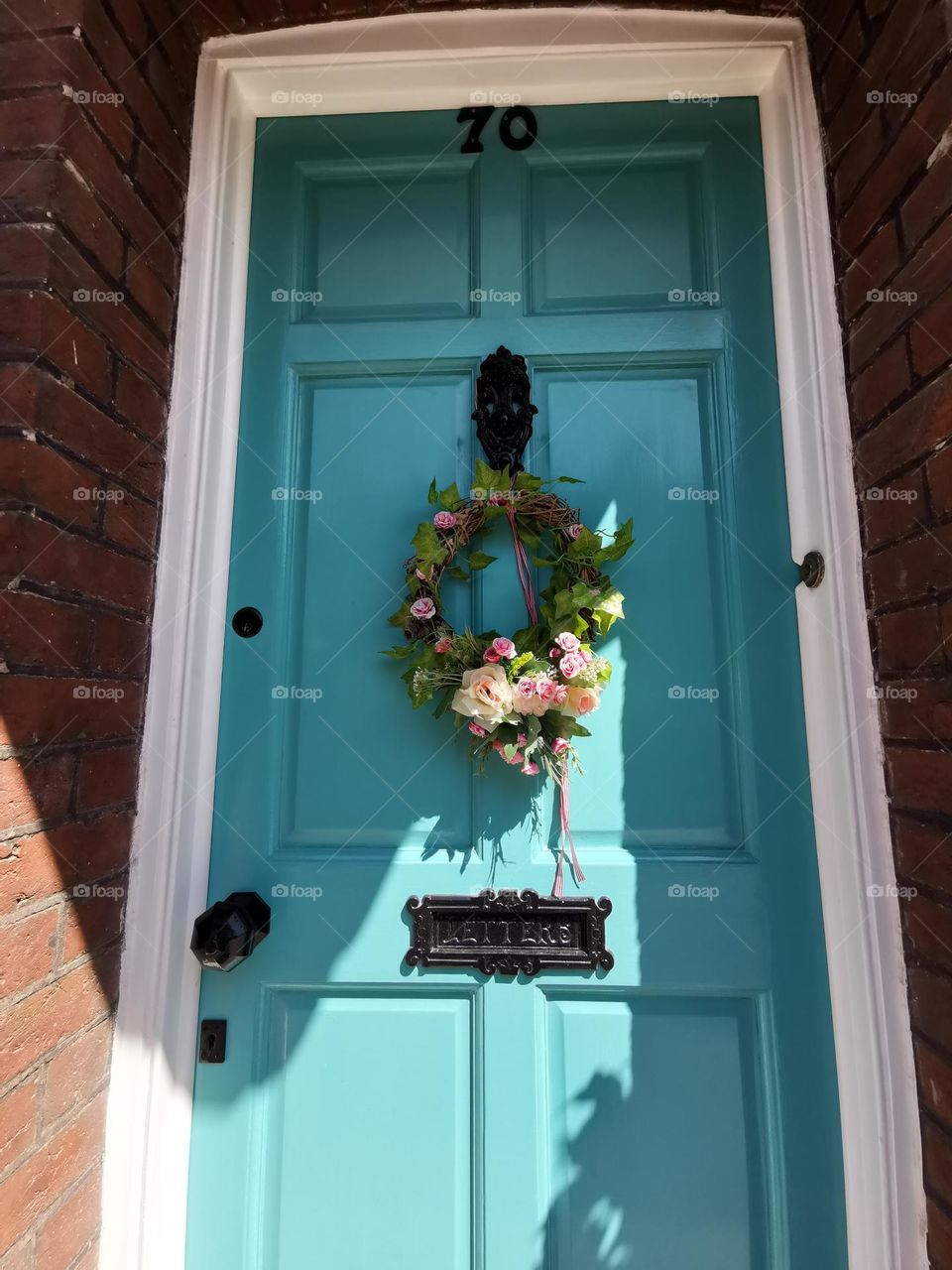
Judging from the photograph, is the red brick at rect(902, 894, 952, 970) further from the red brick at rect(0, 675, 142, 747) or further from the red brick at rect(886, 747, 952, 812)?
the red brick at rect(0, 675, 142, 747)

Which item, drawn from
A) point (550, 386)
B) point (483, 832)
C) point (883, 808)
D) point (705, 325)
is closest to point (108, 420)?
point (550, 386)

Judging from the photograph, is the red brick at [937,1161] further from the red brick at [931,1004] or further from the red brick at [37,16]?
the red brick at [37,16]

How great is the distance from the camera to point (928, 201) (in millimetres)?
981

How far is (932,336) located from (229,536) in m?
1.23

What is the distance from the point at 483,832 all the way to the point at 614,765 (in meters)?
0.27

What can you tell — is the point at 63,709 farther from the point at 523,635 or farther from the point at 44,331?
the point at 523,635

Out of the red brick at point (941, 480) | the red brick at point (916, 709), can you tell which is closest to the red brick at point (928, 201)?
the red brick at point (941, 480)

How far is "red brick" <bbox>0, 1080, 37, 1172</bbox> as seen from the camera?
0.85 meters

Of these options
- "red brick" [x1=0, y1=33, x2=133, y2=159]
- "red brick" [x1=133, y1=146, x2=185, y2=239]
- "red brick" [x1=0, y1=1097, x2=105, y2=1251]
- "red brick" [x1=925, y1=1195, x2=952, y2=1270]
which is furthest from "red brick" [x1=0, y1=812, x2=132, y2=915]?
"red brick" [x1=925, y1=1195, x2=952, y2=1270]

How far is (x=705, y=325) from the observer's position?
1291 millimetres

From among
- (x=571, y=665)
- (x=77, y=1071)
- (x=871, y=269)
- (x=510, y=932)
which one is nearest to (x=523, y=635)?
(x=571, y=665)

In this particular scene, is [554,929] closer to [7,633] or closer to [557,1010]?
[557,1010]

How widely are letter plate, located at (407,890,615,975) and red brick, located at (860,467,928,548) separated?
0.77 m

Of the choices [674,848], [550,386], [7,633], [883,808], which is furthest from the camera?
[550,386]
